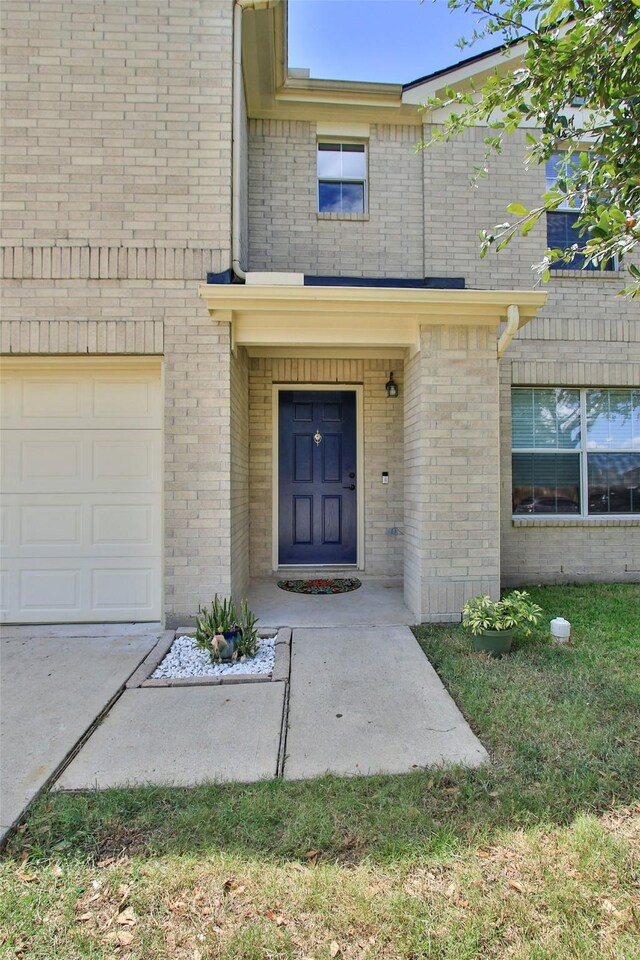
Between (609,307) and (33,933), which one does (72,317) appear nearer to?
(33,933)

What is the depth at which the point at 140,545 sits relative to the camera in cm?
477

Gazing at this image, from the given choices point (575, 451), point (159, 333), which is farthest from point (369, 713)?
point (575, 451)

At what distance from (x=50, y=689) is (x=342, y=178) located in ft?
21.2

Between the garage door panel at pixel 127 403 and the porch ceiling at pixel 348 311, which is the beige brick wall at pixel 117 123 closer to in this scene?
the porch ceiling at pixel 348 311

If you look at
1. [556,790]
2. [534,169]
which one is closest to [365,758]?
[556,790]

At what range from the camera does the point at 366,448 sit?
6.34m

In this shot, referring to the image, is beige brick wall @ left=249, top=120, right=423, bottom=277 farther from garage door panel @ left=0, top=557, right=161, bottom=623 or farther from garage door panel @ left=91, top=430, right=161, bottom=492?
garage door panel @ left=0, top=557, right=161, bottom=623

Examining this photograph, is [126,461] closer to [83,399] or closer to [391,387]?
[83,399]

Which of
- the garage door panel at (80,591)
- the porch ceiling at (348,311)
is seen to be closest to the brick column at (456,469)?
the porch ceiling at (348,311)

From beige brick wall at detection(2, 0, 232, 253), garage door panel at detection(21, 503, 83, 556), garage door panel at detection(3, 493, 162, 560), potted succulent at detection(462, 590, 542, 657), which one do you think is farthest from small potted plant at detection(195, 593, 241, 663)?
beige brick wall at detection(2, 0, 232, 253)

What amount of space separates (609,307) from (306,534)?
4.92 meters

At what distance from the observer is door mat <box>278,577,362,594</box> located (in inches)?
223

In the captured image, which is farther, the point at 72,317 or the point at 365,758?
the point at 72,317

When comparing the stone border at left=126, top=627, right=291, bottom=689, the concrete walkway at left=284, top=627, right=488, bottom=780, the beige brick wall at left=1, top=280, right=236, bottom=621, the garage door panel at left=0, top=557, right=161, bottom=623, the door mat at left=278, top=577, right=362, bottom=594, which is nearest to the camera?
the concrete walkway at left=284, top=627, right=488, bottom=780
